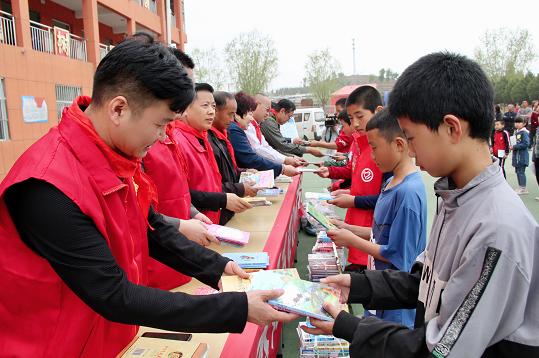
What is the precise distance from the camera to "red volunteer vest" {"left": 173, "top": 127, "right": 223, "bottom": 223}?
9.12 feet

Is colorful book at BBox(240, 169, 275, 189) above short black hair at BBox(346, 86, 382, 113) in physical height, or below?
below

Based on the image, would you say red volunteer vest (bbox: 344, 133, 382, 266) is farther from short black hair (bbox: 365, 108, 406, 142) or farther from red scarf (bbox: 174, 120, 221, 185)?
red scarf (bbox: 174, 120, 221, 185)

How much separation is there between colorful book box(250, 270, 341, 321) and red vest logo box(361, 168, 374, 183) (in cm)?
160

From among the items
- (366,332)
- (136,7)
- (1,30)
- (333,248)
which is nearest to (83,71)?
(1,30)

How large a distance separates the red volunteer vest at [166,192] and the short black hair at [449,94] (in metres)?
1.33

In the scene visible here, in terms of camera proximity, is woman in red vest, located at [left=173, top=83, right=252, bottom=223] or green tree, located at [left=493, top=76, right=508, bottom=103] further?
green tree, located at [left=493, top=76, right=508, bottom=103]

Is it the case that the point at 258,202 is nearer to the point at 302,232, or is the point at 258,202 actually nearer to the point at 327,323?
the point at 327,323

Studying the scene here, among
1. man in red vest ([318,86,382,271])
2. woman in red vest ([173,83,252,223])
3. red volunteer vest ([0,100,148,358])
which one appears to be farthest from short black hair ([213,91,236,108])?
red volunteer vest ([0,100,148,358])

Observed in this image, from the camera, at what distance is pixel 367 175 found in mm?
3105

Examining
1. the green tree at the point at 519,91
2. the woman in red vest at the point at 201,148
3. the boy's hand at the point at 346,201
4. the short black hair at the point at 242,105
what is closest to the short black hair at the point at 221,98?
the woman in red vest at the point at 201,148

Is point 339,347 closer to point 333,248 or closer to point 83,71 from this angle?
point 333,248

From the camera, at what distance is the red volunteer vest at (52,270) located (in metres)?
1.12

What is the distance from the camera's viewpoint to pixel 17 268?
114 cm

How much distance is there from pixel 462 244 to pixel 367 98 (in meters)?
2.39
